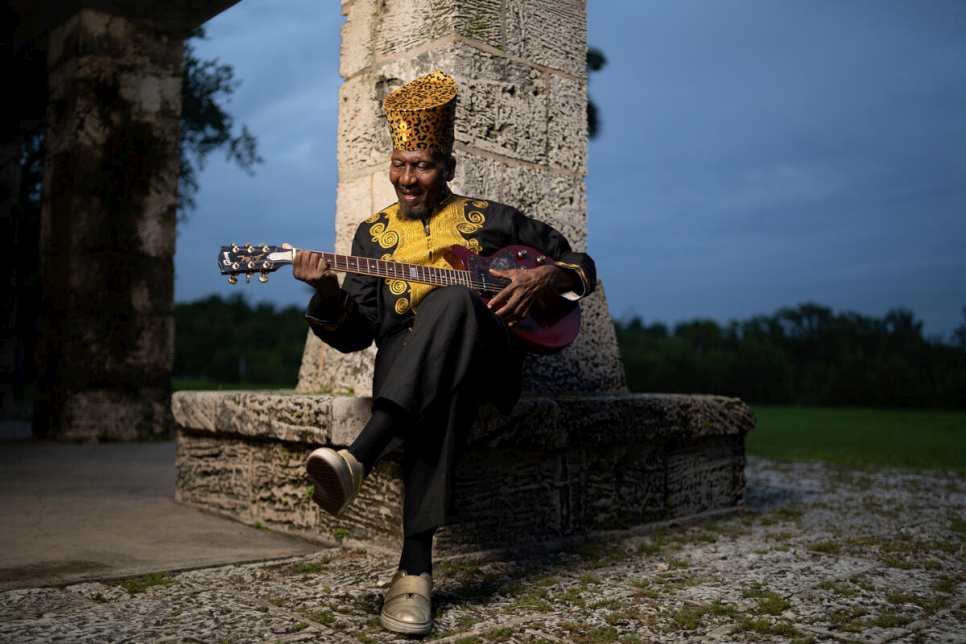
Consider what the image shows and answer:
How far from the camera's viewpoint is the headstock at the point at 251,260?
7.65ft

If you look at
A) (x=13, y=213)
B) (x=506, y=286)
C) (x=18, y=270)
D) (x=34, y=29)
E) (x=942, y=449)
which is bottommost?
(x=942, y=449)

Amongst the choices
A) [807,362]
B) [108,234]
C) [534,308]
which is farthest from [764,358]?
[534,308]

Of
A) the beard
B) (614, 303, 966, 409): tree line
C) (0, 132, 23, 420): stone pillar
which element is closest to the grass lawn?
(614, 303, 966, 409): tree line

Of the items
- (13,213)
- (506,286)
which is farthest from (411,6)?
(13,213)

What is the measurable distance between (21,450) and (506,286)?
473cm

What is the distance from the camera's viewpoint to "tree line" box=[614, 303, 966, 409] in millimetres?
12781

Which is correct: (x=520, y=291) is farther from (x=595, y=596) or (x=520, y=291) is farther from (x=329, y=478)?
(x=595, y=596)

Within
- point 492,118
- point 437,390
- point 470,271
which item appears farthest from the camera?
point 492,118

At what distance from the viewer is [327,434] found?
2990mm

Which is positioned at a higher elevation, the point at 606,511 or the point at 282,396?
the point at 282,396

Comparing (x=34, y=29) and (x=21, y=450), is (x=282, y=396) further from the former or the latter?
(x=34, y=29)

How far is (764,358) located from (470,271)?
12.1 meters

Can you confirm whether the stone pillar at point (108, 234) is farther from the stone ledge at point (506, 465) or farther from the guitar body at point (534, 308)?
the guitar body at point (534, 308)

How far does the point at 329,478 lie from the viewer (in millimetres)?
2178
